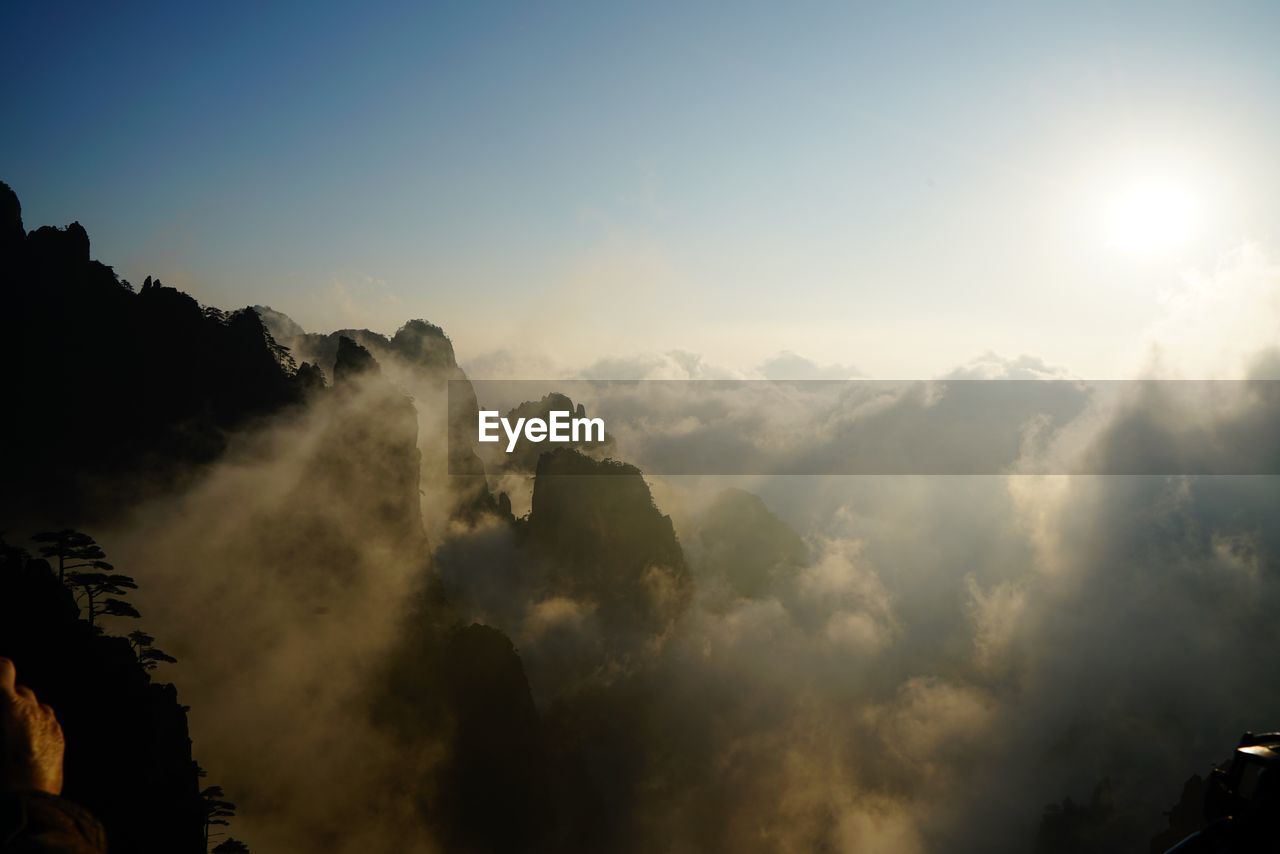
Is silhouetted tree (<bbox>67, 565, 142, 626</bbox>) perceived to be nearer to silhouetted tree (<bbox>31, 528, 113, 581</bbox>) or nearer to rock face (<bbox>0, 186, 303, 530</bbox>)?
silhouetted tree (<bbox>31, 528, 113, 581</bbox>)

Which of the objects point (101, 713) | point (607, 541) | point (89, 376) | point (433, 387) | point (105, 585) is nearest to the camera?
point (101, 713)

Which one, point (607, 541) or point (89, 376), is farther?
point (607, 541)

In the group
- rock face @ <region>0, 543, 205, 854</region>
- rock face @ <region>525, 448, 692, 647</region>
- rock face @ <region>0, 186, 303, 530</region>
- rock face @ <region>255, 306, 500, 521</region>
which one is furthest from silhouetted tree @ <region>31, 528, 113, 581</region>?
rock face @ <region>255, 306, 500, 521</region>

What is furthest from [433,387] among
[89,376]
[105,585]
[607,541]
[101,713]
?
[101,713]

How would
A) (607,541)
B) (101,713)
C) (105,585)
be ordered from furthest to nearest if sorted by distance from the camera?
(607,541) < (105,585) < (101,713)

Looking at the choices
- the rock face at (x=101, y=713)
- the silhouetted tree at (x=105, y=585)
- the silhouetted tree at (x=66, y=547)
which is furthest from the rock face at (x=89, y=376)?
the rock face at (x=101, y=713)

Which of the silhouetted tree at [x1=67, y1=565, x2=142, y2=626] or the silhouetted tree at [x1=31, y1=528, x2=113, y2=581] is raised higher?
the silhouetted tree at [x1=31, y1=528, x2=113, y2=581]

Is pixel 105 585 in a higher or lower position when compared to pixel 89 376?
lower

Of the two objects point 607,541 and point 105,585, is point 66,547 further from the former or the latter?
point 607,541

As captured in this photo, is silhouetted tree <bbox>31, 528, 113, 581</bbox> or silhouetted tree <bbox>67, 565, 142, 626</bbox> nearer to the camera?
silhouetted tree <bbox>31, 528, 113, 581</bbox>
